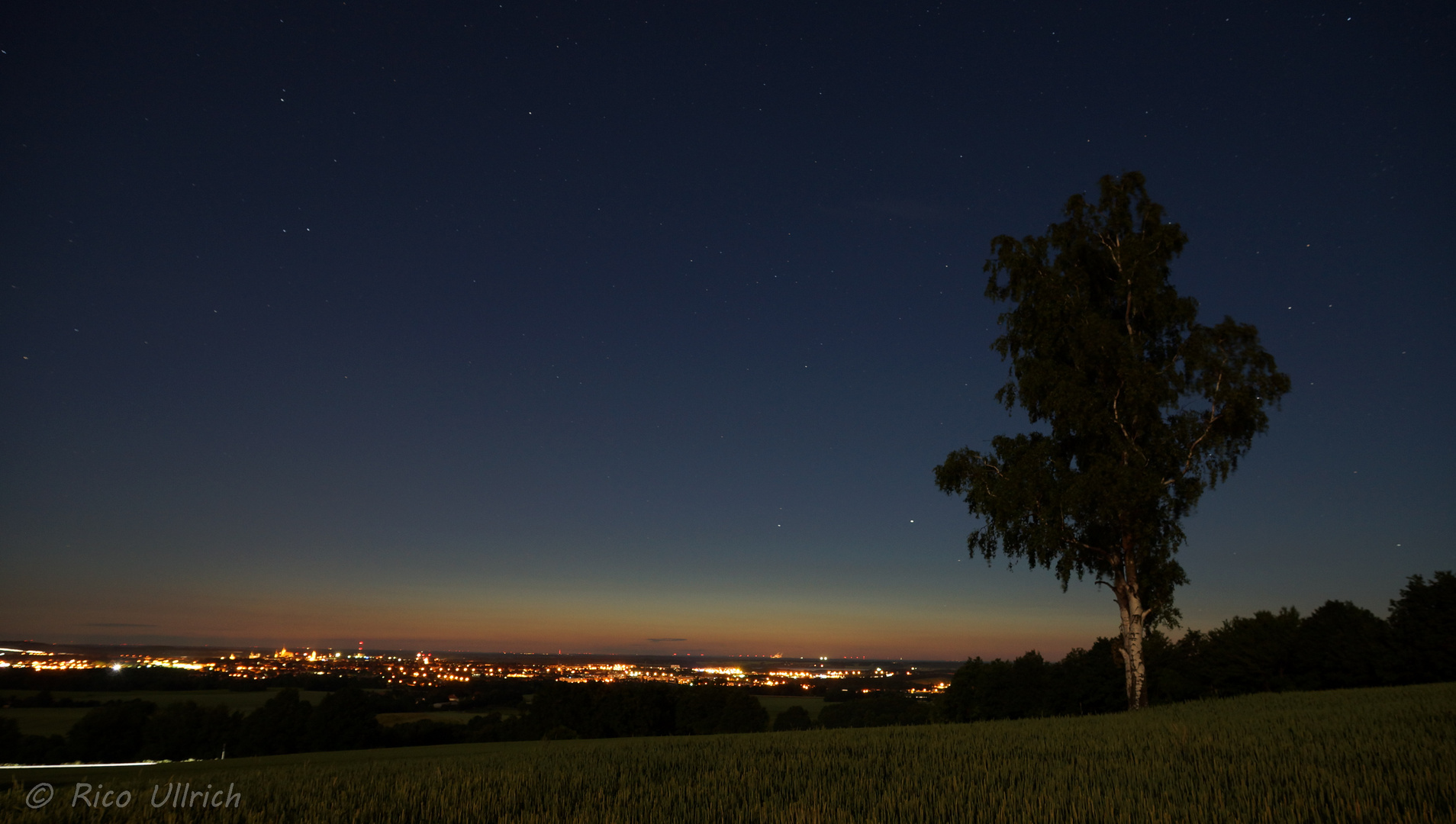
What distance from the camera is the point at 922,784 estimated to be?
21.8 feet

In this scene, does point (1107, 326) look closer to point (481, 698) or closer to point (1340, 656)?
point (1340, 656)

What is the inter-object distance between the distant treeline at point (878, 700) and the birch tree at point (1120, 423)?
18.2 metres

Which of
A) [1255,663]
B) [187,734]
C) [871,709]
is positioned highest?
[1255,663]

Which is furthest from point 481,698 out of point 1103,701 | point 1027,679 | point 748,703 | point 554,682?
point 1103,701

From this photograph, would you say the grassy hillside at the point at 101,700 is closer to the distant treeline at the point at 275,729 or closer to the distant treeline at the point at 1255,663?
the distant treeline at the point at 275,729

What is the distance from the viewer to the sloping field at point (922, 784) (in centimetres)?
545

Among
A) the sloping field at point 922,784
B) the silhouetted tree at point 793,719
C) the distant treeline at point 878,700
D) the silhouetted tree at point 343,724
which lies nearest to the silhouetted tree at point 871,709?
the distant treeline at point 878,700

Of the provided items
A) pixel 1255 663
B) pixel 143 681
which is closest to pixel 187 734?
pixel 143 681

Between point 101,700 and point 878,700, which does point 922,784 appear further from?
point 101,700

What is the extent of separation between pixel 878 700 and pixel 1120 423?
7030cm

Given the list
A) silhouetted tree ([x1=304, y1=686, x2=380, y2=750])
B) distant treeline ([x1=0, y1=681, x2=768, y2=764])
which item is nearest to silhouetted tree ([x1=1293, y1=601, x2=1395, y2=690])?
distant treeline ([x1=0, y1=681, x2=768, y2=764])

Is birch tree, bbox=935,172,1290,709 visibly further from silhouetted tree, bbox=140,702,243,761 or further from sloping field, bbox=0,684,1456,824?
silhouetted tree, bbox=140,702,243,761

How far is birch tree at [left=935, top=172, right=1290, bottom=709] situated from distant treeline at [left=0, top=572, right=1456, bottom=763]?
1818 cm

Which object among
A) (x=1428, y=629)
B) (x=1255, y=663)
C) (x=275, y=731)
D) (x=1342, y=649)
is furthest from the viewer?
(x=275, y=731)
